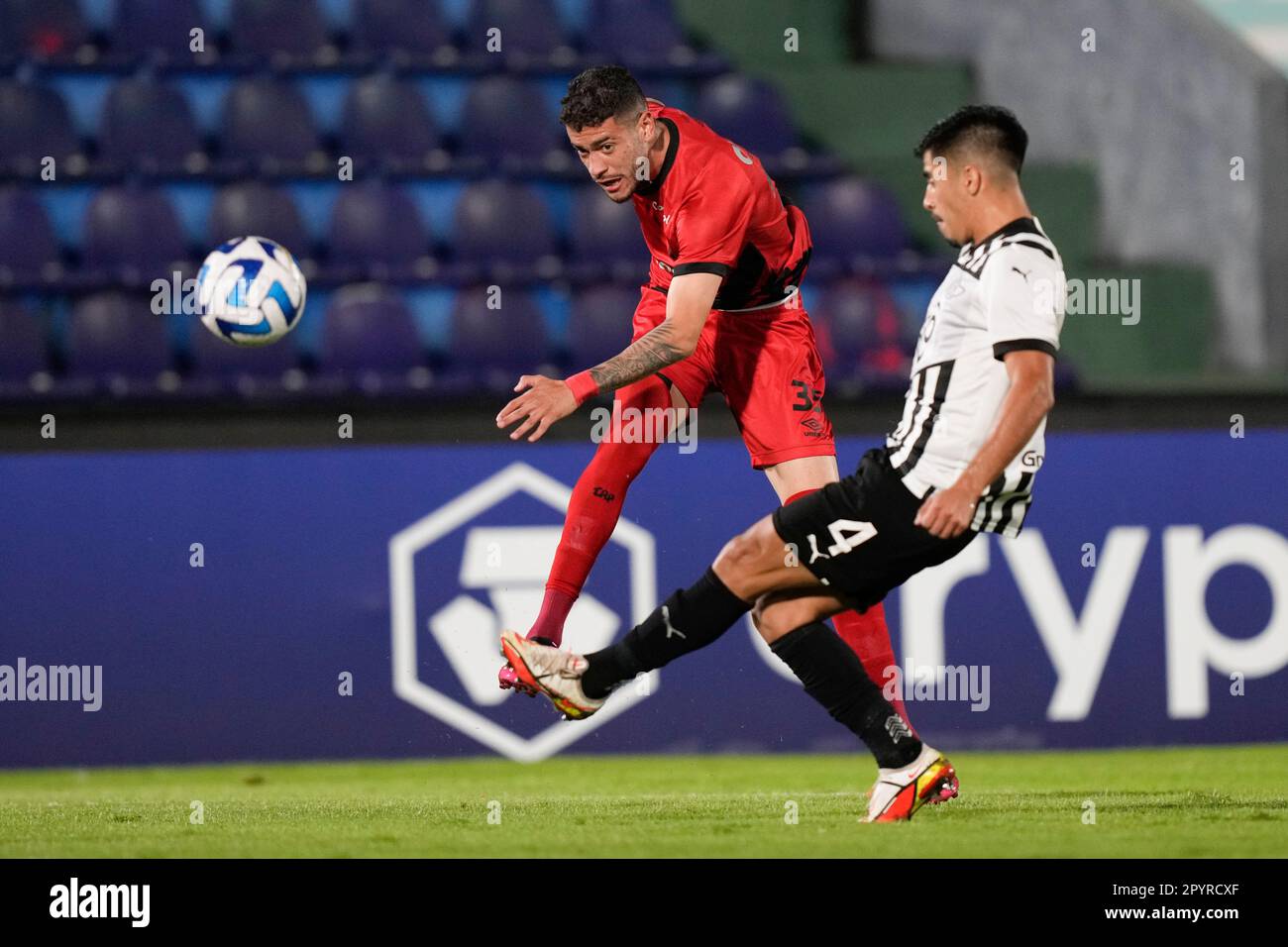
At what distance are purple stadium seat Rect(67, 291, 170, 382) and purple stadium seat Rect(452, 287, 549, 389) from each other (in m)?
1.38

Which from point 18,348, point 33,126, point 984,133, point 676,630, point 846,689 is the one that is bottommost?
point 846,689

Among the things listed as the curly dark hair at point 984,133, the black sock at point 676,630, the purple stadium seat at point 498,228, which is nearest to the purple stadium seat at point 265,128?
the purple stadium seat at point 498,228

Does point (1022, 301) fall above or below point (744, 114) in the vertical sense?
below

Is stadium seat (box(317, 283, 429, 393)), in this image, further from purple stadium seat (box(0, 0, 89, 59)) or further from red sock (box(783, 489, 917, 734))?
red sock (box(783, 489, 917, 734))

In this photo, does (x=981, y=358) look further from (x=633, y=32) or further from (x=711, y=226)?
(x=633, y=32)

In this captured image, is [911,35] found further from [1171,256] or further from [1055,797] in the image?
[1055,797]

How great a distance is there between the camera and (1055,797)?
5723 mm

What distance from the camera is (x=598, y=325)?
8641 mm

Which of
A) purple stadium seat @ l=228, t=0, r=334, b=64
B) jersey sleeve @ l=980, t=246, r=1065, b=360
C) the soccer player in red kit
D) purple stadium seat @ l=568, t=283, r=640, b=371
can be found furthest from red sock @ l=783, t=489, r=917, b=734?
purple stadium seat @ l=228, t=0, r=334, b=64

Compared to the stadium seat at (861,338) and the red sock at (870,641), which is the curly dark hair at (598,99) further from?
the stadium seat at (861,338)

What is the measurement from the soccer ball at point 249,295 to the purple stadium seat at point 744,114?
3802mm

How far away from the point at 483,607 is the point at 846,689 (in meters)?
2.70

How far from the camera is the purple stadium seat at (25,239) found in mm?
8742

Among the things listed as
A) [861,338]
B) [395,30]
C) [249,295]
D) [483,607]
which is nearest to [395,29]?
[395,30]
